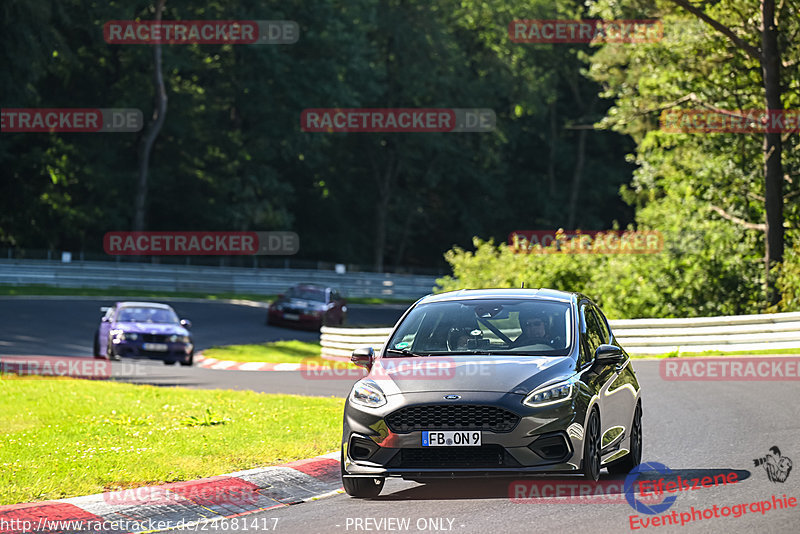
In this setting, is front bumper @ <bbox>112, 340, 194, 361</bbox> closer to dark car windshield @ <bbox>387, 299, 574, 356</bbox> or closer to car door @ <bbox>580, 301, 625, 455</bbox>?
dark car windshield @ <bbox>387, 299, 574, 356</bbox>

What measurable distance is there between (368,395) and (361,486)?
0.70 meters

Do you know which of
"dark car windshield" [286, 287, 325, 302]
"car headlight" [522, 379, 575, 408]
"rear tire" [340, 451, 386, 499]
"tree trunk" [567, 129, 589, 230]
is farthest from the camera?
"tree trunk" [567, 129, 589, 230]

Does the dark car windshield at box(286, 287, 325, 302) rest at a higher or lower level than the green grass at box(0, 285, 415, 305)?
higher

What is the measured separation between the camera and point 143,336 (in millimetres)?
26000

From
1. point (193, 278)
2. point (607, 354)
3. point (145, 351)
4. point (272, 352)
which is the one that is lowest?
point (272, 352)

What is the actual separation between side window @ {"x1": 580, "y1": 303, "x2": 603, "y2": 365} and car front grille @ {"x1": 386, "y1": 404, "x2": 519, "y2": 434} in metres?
1.16

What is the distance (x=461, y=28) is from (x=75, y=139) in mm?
28546

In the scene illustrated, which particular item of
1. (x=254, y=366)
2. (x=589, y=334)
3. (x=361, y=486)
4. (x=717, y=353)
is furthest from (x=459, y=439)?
(x=254, y=366)

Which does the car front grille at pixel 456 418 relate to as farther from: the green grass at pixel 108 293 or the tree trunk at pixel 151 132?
the tree trunk at pixel 151 132

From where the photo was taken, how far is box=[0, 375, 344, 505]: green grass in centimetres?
962

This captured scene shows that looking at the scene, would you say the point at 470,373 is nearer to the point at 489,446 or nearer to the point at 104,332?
the point at 489,446

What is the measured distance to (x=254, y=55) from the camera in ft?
215

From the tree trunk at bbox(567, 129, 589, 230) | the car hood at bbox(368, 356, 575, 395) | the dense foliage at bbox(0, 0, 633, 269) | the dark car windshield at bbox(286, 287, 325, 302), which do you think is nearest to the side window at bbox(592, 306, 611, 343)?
the car hood at bbox(368, 356, 575, 395)

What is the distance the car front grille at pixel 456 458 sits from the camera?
885cm
